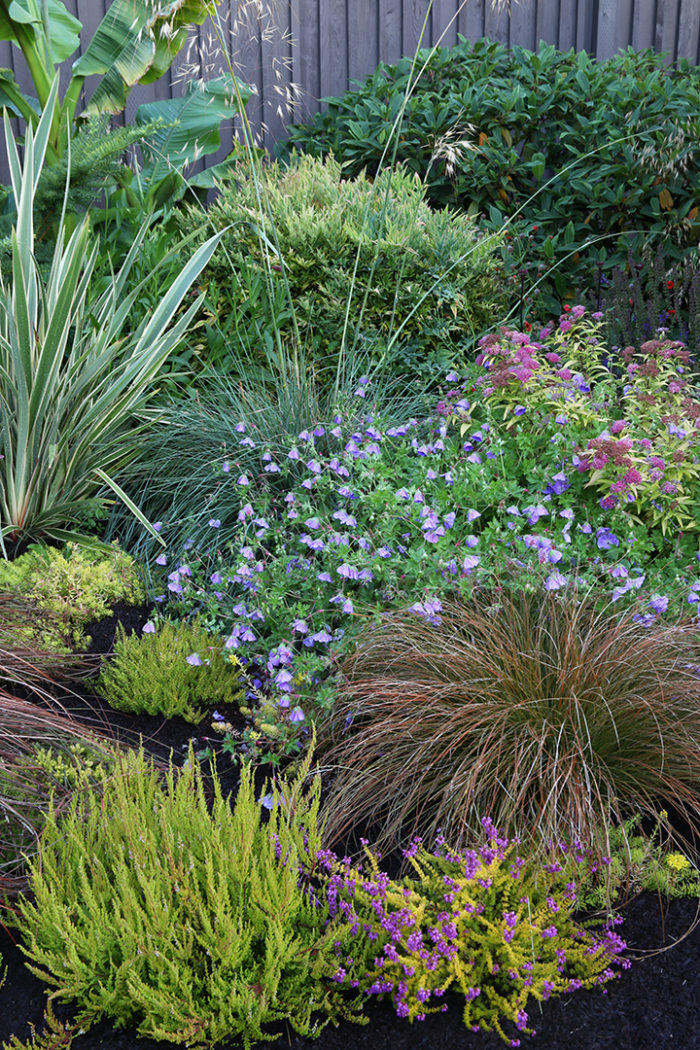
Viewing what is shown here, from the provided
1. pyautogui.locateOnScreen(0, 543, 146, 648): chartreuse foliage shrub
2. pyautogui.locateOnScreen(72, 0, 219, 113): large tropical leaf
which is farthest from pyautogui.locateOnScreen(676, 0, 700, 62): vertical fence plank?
pyautogui.locateOnScreen(0, 543, 146, 648): chartreuse foliage shrub

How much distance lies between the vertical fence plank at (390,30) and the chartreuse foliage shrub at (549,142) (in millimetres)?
859

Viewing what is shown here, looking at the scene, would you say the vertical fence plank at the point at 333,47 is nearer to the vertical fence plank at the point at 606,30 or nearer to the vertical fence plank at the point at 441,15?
the vertical fence plank at the point at 441,15

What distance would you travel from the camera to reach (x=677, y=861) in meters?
2.12

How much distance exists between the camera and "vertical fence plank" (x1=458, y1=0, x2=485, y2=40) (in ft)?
23.2

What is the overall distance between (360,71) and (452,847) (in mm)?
6365

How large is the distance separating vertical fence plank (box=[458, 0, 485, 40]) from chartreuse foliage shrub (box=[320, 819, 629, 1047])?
6.86 m

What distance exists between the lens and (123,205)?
5383 mm

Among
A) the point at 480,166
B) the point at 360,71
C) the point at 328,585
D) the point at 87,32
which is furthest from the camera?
the point at 360,71

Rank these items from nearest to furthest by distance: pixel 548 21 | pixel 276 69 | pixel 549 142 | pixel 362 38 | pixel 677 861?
1. pixel 677 861
2. pixel 549 142
3. pixel 276 69
4. pixel 362 38
5. pixel 548 21

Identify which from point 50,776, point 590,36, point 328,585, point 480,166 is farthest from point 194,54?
point 50,776

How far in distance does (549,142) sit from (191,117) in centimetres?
236

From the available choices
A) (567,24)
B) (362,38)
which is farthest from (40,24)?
(567,24)

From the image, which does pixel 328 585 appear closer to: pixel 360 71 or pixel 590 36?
pixel 360 71

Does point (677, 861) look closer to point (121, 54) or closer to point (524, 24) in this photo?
point (121, 54)
